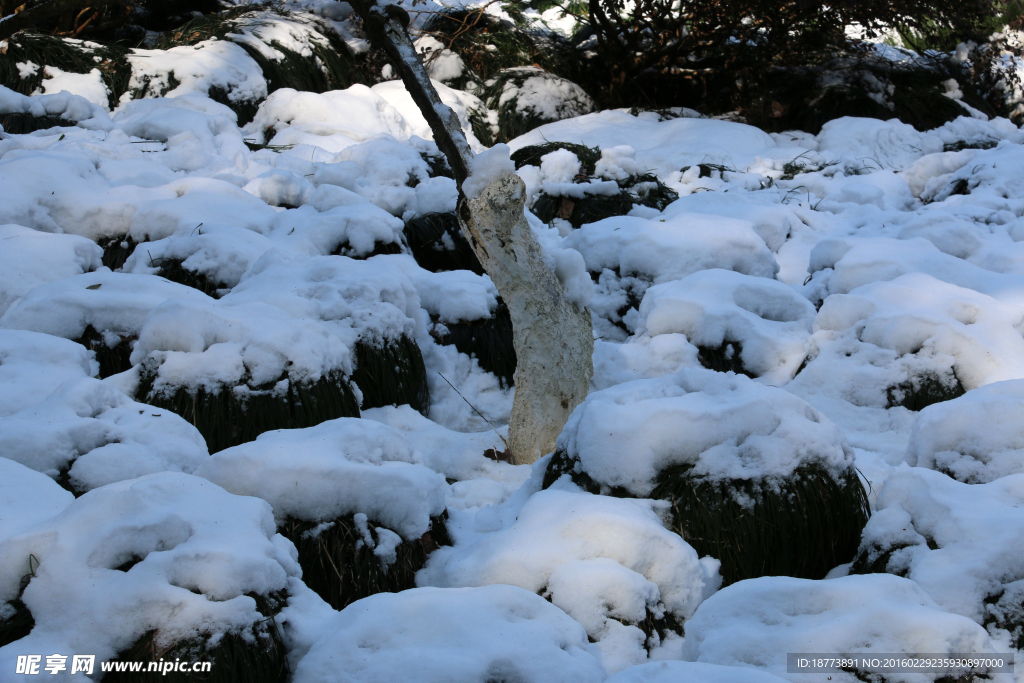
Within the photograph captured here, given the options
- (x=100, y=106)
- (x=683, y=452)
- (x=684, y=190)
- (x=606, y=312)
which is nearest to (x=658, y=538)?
(x=683, y=452)

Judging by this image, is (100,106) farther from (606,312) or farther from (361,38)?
(606,312)

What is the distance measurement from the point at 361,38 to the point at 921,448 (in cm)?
569

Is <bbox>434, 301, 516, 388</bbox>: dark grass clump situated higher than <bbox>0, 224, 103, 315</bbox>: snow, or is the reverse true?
<bbox>0, 224, 103, 315</bbox>: snow

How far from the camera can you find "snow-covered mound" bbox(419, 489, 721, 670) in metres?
1.57

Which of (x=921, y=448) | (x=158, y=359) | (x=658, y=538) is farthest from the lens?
(x=158, y=359)

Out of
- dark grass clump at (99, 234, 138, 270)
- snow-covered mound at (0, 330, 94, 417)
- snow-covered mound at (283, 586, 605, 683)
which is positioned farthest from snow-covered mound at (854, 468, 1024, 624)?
dark grass clump at (99, 234, 138, 270)

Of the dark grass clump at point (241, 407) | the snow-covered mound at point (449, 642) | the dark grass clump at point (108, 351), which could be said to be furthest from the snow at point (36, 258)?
the snow-covered mound at point (449, 642)

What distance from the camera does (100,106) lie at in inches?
184

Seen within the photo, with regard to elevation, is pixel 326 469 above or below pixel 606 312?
above

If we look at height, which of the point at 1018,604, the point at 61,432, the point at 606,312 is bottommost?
the point at 606,312

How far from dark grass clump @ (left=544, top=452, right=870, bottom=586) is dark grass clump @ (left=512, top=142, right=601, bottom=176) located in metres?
3.25

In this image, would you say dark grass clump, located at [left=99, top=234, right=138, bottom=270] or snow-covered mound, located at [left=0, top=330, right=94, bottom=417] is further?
dark grass clump, located at [left=99, top=234, right=138, bottom=270]

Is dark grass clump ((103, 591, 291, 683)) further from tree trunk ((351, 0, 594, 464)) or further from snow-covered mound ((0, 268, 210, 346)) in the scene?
snow-covered mound ((0, 268, 210, 346))

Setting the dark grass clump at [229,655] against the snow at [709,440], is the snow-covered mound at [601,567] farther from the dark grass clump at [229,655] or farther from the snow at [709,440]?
the dark grass clump at [229,655]
